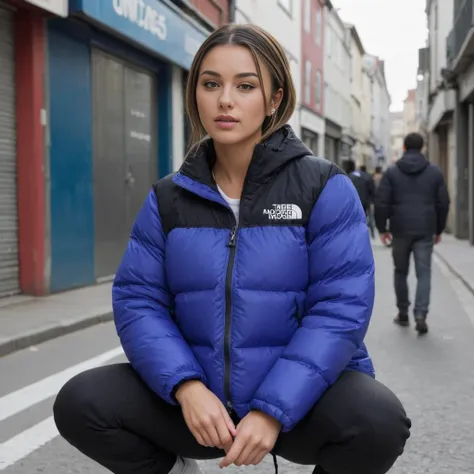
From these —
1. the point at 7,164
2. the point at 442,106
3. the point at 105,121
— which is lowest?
the point at 7,164

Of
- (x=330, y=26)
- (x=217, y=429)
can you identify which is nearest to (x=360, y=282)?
(x=217, y=429)

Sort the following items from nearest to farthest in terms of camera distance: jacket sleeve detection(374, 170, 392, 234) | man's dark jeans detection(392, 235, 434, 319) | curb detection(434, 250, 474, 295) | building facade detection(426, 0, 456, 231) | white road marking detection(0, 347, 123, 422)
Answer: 1. white road marking detection(0, 347, 123, 422)
2. man's dark jeans detection(392, 235, 434, 319)
3. jacket sleeve detection(374, 170, 392, 234)
4. curb detection(434, 250, 474, 295)
5. building facade detection(426, 0, 456, 231)

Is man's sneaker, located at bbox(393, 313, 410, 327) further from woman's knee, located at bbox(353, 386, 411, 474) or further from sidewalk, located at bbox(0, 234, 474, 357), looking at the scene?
woman's knee, located at bbox(353, 386, 411, 474)

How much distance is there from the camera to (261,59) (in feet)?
7.67

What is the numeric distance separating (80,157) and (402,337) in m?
5.15

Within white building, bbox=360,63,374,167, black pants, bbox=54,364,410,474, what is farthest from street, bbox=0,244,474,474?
white building, bbox=360,63,374,167

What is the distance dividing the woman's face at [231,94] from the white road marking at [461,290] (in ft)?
20.7

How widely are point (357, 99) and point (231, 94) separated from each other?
49.2 m

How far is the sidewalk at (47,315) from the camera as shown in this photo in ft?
21.9

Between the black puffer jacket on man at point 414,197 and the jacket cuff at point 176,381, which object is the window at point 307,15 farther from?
the jacket cuff at point 176,381

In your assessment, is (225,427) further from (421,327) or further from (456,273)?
(456,273)

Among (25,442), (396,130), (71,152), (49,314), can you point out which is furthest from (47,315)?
(396,130)

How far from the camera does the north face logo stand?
2344 mm

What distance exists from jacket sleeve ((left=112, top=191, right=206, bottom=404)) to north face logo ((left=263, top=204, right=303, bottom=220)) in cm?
34
